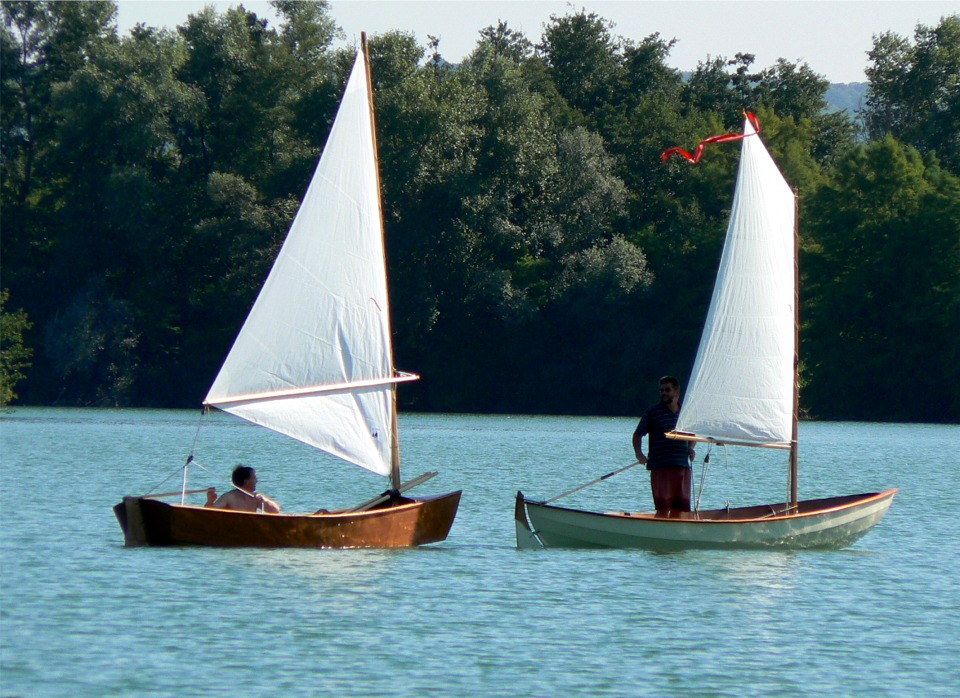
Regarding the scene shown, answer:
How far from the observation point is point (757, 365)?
2364 centimetres

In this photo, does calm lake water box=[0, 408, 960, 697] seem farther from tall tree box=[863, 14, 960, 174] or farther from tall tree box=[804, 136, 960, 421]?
tall tree box=[863, 14, 960, 174]

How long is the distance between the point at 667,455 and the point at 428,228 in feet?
174

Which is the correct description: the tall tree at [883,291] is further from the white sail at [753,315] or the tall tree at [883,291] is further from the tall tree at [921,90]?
the white sail at [753,315]

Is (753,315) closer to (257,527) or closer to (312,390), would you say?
(312,390)

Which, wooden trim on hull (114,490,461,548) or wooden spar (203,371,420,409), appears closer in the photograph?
wooden trim on hull (114,490,461,548)

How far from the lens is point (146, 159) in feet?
251

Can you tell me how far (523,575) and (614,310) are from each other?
55.0m

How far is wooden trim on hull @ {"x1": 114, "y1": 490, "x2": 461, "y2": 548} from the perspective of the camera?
21.4 meters

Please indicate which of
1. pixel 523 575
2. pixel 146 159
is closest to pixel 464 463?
pixel 523 575

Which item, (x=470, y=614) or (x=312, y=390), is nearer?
(x=470, y=614)

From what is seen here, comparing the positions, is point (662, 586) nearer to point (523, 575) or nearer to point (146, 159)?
point (523, 575)

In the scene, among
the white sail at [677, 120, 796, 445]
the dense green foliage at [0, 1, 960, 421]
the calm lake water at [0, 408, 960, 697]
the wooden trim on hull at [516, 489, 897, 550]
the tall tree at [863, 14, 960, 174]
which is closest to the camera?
the calm lake water at [0, 408, 960, 697]

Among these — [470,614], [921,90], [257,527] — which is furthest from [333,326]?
[921,90]

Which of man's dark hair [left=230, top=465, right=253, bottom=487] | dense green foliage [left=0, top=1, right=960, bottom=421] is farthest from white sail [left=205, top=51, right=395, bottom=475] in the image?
dense green foliage [left=0, top=1, right=960, bottom=421]
